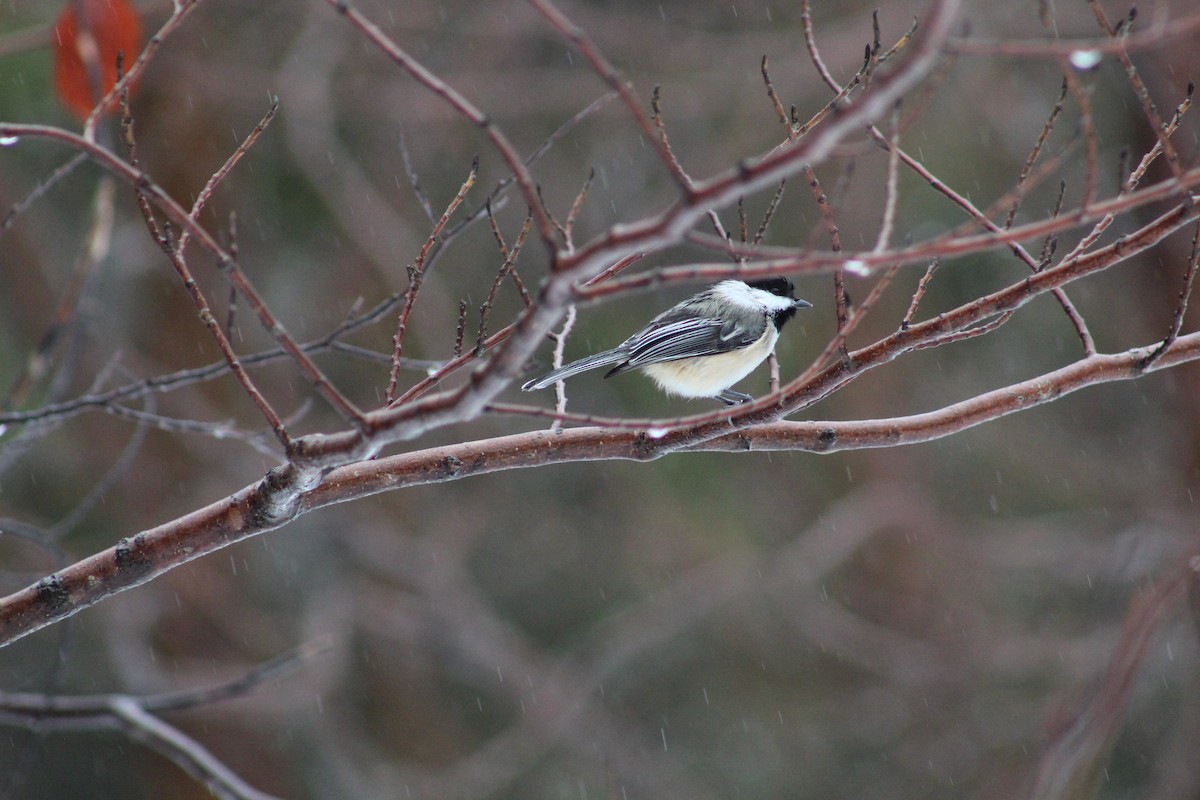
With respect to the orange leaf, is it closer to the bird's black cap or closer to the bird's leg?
the bird's leg

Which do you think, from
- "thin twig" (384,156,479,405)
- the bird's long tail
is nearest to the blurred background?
the bird's long tail

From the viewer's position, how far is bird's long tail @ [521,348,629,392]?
10.2ft

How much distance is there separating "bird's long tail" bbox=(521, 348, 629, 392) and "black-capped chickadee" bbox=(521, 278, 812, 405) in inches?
2.7

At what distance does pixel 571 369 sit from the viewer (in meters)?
3.30

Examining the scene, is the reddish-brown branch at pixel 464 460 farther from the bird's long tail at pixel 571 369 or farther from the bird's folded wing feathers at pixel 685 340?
the bird's folded wing feathers at pixel 685 340

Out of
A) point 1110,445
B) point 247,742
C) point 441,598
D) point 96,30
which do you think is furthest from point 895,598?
point 96,30

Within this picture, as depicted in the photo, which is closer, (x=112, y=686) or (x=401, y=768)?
(x=112, y=686)

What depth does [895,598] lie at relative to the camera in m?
8.09

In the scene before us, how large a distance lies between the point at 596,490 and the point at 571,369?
4.86 meters

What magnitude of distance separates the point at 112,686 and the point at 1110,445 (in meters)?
7.69

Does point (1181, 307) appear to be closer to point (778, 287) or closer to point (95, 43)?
point (778, 287)

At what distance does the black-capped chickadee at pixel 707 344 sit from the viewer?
4141mm

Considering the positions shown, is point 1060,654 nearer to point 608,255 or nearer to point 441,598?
point 441,598

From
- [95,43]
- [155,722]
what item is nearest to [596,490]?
[155,722]
